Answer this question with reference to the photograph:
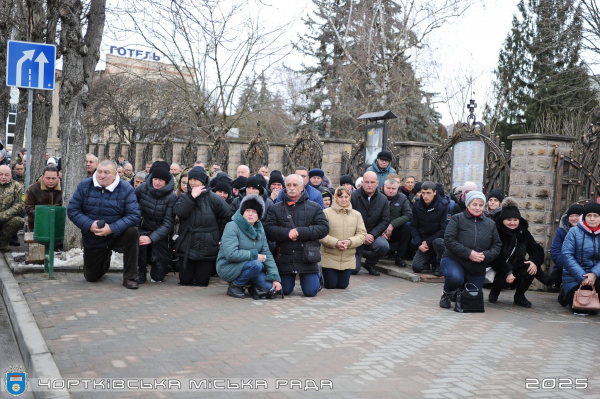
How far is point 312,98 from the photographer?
3703 centimetres

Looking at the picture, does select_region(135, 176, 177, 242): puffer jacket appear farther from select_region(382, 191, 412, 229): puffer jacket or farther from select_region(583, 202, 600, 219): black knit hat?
select_region(583, 202, 600, 219): black knit hat

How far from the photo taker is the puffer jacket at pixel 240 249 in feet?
28.5

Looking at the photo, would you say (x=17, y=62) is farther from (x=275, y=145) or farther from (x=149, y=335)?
(x=275, y=145)

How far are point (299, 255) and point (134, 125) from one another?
103 feet

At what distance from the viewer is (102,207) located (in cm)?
909

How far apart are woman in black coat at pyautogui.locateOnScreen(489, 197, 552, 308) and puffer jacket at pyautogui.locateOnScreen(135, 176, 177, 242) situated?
4.82 metres

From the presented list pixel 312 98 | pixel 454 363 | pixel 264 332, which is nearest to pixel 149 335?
pixel 264 332

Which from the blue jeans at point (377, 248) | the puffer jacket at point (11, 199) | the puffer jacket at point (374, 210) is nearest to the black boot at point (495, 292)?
the blue jeans at point (377, 248)

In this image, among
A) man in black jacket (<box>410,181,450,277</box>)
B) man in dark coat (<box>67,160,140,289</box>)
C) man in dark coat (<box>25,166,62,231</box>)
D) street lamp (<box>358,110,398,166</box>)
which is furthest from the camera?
street lamp (<box>358,110,398,166</box>)

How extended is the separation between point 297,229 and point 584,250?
3932mm

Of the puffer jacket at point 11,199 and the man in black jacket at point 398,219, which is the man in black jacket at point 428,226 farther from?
the puffer jacket at point 11,199

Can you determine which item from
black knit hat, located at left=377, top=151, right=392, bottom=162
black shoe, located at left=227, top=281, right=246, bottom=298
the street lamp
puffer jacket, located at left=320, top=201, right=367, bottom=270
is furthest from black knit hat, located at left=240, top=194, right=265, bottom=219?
the street lamp

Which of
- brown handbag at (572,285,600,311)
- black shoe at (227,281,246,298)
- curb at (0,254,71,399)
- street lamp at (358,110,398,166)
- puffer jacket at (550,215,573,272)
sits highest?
street lamp at (358,110,398,166)

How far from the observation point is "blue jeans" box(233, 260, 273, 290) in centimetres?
873
